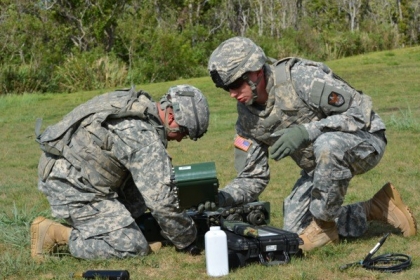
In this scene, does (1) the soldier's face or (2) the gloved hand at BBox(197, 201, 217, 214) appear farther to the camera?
(2) the gloved hand at BBox(197, 201, 217, 214)

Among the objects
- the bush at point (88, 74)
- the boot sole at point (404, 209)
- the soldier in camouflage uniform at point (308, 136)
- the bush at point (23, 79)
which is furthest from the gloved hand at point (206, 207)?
the bush at point (88, 74)

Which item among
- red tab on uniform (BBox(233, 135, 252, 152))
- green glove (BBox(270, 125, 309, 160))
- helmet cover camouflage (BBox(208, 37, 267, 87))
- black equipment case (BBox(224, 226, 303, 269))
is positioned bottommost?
black equipment case (BBox(224, 226, 303, 269))

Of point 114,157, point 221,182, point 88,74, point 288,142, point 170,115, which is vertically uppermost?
point 170,115

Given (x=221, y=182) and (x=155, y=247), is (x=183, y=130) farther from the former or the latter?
(x=221, y=182)

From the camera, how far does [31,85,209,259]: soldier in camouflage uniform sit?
216 inches

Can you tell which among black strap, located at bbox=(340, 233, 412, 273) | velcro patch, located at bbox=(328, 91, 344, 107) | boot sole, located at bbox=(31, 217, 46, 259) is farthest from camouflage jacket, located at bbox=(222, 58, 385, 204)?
boot sole, located at bbox=(31, 217, 46, 259)

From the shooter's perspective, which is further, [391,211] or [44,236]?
[391,211]

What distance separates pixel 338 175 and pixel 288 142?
44cm

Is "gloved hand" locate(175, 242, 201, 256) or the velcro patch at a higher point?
the velcro patch

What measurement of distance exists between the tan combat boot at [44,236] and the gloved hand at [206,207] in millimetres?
1007

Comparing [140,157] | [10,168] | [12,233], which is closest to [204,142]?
[10,168]

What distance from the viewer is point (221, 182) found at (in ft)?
29.2

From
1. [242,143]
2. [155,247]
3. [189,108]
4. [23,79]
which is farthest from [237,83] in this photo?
[23,79]

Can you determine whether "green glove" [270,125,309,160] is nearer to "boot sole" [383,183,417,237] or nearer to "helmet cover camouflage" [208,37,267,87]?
"helmet cover camouflage" [208,37,267,87]
